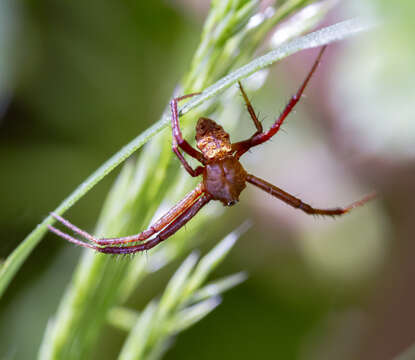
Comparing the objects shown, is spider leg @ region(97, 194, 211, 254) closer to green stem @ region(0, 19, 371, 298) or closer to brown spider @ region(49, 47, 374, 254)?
brown spider @ region(49, 47, 374, 254)

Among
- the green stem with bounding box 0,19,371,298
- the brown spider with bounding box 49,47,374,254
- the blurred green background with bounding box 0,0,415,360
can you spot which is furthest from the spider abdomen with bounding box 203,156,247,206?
the green stem with bounding box 0,19,371,298

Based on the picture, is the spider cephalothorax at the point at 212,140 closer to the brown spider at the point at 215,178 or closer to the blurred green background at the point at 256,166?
the brown spider at the point at 215,178

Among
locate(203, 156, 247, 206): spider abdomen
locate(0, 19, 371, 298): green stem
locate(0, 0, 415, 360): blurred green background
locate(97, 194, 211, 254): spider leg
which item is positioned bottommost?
locate(0, 19, 371, 298): green stem

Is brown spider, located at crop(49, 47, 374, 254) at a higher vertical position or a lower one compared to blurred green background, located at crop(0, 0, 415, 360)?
lower

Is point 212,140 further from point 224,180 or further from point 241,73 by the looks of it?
point 241,73

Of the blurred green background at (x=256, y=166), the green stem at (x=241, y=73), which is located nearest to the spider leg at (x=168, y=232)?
the green stem at (x=241, y=73)

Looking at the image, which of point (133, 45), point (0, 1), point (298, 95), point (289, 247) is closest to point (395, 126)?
point (289, 247)

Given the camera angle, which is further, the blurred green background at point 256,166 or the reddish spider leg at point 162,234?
the blurred green background at point 256,166
